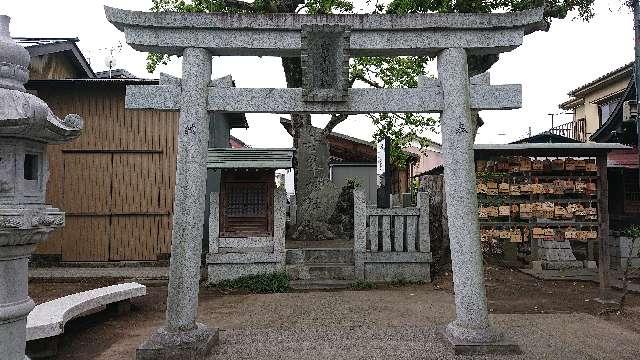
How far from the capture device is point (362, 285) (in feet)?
34.2

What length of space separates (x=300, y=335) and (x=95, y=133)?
31.5 ft

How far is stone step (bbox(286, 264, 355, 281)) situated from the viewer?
35.0ft

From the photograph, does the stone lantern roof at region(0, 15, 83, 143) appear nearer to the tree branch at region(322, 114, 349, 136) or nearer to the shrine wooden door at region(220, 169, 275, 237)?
the shrine wooden door at region(220, 169, 275, 237)

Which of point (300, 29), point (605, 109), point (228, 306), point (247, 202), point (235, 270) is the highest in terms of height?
point (605, 109)


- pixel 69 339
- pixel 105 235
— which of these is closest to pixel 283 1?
pixel 105 235

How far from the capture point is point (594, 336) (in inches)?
251

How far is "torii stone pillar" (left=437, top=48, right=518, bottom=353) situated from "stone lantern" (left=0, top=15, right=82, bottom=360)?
4.51 metres

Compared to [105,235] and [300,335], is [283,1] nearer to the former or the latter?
[105,235]

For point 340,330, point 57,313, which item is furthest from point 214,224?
point 340,330

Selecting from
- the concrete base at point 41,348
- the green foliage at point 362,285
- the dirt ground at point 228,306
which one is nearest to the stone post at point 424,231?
the dirt ground at point 228,306

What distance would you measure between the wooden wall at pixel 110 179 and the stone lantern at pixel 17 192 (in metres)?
8.72

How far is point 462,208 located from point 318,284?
565 cm

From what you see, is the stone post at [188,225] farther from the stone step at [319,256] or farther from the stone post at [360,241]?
the stone post at [360,241]

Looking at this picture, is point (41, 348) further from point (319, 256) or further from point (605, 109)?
point (605, 109)
